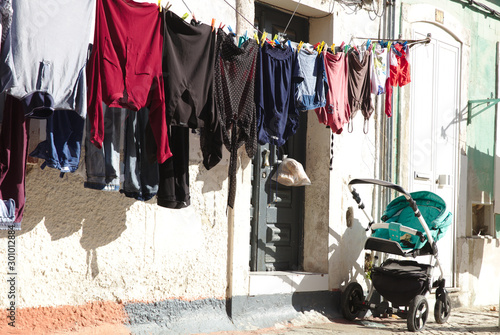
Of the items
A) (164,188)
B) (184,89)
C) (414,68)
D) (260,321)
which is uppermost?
(414,68)

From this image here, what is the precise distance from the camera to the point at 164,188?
5.11 metres

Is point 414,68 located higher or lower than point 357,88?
higher

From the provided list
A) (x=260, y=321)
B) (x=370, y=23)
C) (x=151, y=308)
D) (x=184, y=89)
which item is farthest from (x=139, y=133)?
(x=370, y=23)

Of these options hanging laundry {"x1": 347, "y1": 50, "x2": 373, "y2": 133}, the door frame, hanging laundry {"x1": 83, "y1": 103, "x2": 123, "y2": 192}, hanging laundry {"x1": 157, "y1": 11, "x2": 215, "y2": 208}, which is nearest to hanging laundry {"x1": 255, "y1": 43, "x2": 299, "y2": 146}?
hanging laundry {"x1": 157, "y1": 11, "x2": 215, "y2": 208}

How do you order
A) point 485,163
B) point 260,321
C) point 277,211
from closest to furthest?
1. point 260,321
2. point 277,211
3. point 485,163

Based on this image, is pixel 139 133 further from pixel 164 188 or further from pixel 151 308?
pixel 151 308

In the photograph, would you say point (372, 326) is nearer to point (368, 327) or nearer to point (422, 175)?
point (368, 327)

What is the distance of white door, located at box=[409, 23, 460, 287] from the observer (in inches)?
330

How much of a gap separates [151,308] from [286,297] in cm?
169

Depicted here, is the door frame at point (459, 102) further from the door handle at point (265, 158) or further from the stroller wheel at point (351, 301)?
the door handle at point (265, 158)

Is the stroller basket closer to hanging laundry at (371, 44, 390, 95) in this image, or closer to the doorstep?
the doorstep

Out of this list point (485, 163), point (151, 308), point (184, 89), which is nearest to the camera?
point (184, 89)

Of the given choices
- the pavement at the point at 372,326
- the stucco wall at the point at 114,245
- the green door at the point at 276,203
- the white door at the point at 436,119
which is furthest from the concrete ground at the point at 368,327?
the white door at the point at 436,119

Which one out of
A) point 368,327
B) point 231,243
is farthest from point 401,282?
point 231,243
